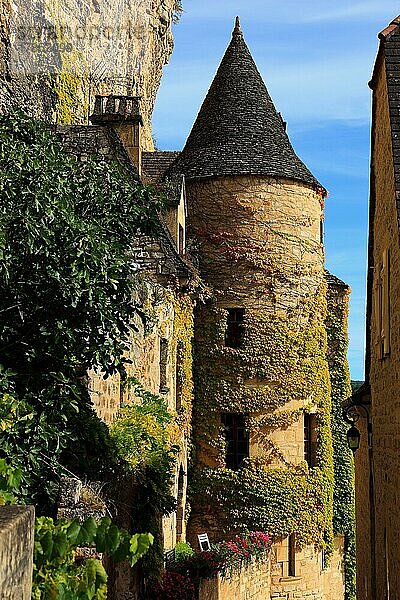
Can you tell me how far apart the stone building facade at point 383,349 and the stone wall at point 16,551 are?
6.85 m

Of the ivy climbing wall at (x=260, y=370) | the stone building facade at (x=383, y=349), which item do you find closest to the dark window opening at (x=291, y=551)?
the ivy climbing wall at (x=260, y=370)

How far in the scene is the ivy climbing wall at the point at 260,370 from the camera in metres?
23.4

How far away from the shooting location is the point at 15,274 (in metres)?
10.3

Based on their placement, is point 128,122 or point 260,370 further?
point 260,370

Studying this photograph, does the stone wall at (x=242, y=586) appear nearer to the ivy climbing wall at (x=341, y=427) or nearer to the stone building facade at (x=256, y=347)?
the stone building facade at (x=256, y=347)

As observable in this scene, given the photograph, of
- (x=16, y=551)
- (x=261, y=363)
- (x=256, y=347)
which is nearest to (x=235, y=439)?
(x=261, y=363)

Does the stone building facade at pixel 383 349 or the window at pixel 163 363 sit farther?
the window at pixel 163 363

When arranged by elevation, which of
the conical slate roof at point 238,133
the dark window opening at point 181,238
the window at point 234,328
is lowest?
the window at point 234,328

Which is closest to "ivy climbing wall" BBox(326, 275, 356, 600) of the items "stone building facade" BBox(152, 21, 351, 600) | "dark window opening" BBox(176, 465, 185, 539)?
"stone building facade" BBox(152, 21, 351, 600)

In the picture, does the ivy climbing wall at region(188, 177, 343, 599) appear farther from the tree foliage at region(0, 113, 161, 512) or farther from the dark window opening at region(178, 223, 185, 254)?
the tree foliage at region(0, 113, 161, 512)

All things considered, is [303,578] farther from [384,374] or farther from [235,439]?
[384,374]

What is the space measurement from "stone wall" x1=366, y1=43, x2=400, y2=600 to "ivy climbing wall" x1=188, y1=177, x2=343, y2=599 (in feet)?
24.4

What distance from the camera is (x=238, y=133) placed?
2494 cm

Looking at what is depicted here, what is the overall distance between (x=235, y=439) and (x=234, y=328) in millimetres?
2610
